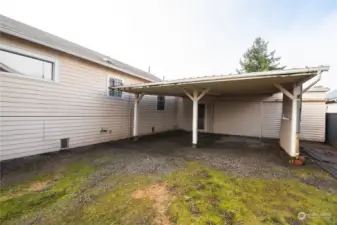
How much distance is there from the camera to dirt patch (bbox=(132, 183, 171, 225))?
2.27 metres

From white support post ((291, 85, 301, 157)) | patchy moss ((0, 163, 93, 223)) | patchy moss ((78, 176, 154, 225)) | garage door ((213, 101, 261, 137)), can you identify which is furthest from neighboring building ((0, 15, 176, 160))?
white support post ((291, 85, 301, 157))

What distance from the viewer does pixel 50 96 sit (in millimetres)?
5320

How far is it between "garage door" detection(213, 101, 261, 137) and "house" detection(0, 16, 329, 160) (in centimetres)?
5

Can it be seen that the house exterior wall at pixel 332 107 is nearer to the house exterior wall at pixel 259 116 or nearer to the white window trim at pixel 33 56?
the house exterior wall at pixel 259 116

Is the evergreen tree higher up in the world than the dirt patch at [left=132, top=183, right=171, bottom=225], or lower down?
higher up

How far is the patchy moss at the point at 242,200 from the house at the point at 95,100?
7.73 ft

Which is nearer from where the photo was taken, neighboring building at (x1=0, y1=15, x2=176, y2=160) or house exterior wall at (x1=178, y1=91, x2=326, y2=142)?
neighboring building at (x1=0, y1=15, x2=176, y2=160)

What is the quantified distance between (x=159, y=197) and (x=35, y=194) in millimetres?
2157

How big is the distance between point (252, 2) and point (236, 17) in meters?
2.21

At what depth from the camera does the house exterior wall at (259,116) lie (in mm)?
8469

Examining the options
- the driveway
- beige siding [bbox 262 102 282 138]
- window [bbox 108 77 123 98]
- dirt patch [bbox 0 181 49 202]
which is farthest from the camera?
beige siding [bbox 262 102 282 138]

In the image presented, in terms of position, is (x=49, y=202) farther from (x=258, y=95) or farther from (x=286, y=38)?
(x=286, y=38)

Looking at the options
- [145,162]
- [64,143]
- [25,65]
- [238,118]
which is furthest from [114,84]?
[238,118]

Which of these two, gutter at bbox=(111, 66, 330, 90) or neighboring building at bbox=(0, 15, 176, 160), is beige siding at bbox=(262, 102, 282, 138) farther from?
neighboring building at bbox=(0, 15, 176, 160)
